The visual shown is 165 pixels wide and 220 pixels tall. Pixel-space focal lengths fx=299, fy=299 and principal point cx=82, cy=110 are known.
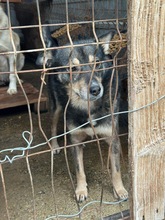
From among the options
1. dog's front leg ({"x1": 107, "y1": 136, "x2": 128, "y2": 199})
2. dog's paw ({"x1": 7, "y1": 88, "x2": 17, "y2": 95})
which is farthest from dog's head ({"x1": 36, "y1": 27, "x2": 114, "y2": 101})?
dog's paw ({"x1": 7, "y1": 88, "x2": 17, "y2": 95})

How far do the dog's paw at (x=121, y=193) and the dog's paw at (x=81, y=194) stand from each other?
0.25 metres

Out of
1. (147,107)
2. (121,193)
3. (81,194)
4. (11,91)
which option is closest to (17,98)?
(11,91)

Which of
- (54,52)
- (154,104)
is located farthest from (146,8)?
(54,52)

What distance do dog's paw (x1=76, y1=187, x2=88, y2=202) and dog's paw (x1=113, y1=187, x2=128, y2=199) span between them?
0.25 metres

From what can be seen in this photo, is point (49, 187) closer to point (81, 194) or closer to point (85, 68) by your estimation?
point (81, 194)

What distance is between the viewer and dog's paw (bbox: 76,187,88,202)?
2.45 m

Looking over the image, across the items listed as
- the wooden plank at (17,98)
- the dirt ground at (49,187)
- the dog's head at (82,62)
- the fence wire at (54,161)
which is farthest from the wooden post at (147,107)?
the wooden plank at (17,98)

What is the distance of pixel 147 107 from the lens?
4.98 feet

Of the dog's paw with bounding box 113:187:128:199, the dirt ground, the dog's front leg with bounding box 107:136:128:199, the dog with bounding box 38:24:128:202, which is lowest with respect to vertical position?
the dirt ground

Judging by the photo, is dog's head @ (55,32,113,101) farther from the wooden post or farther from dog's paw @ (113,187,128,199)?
dog's paw @ (113,187,128,199)

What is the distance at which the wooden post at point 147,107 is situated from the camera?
4.45 feet

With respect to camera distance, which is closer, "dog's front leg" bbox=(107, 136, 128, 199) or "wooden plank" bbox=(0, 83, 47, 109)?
"dog's front leg" bbox=(107, 136, 128, 199)

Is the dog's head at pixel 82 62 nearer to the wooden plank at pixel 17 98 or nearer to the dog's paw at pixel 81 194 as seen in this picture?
the dog's paw at pixel 81 194

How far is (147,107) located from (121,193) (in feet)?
3.84
